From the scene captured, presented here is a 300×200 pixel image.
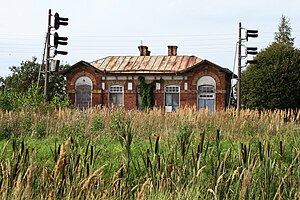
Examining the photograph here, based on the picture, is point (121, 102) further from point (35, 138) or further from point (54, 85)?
point (35, 138)

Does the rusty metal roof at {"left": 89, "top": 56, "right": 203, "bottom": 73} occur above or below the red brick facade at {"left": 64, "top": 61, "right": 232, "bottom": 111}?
above

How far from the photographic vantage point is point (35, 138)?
1321 cm

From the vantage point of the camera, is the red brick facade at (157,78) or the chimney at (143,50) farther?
the chimney at (143,50)

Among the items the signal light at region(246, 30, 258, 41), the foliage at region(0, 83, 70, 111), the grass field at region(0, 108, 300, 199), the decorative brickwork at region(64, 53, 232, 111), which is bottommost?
the grass field at region(0, 108, 300, 199)

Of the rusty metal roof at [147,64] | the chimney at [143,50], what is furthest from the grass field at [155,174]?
the chimney at [143,50]

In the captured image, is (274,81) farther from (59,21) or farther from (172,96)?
(59,21)

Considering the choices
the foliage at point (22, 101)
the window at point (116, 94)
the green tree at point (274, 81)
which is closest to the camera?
the foliage at point (22, 101)

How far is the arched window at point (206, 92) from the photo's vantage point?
36438 mm

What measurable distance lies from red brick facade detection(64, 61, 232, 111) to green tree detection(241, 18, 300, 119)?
1590 mm

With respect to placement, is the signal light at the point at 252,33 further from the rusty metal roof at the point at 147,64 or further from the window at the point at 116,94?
the window at the point at 116,94

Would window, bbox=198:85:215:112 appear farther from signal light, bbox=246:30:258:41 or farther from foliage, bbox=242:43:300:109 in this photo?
signal light, bbox=246:30:258:41

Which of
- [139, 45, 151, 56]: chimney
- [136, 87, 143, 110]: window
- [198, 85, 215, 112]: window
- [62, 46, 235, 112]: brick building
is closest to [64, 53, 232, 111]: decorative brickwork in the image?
[62, 46, 235, 112]: brick building

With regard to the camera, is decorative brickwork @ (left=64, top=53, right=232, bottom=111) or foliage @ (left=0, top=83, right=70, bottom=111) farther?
decorative brickwork @ (left=64, top=53, right=232, bottom=111)

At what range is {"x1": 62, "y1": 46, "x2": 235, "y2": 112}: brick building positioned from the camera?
36438 millimetres
